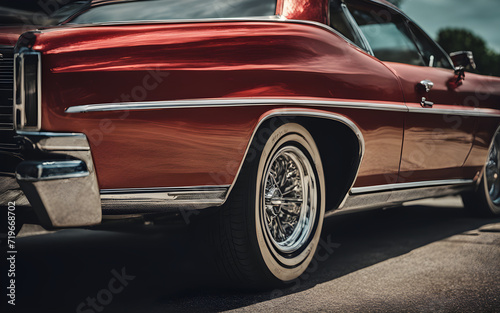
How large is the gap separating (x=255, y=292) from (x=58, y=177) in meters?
1.15

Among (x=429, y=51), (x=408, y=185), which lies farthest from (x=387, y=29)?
(x=408, y=185)

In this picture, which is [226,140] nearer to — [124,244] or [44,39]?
[44,39]

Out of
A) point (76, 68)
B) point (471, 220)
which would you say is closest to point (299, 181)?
point (76, 68)

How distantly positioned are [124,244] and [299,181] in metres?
1.64

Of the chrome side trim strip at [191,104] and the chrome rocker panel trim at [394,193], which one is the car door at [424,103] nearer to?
the chrome rocker panel trim at [394,193]

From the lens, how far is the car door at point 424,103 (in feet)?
11.8

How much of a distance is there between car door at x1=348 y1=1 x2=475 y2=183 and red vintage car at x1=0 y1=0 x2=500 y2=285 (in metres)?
0.03

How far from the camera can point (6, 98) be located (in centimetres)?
261

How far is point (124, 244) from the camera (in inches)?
162

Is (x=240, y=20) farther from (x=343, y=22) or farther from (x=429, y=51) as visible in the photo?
(x=429, y=51)

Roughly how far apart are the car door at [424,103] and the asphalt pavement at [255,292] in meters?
0.53

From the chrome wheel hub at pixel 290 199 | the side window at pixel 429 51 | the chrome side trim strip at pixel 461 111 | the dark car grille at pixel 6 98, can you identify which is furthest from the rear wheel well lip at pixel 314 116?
the side window at pixel 429 51

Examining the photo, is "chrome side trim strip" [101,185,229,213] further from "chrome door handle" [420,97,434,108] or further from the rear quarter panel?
"chrome door handle" [420,97,434,108]

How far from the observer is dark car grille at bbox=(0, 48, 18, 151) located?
8.46 ft
